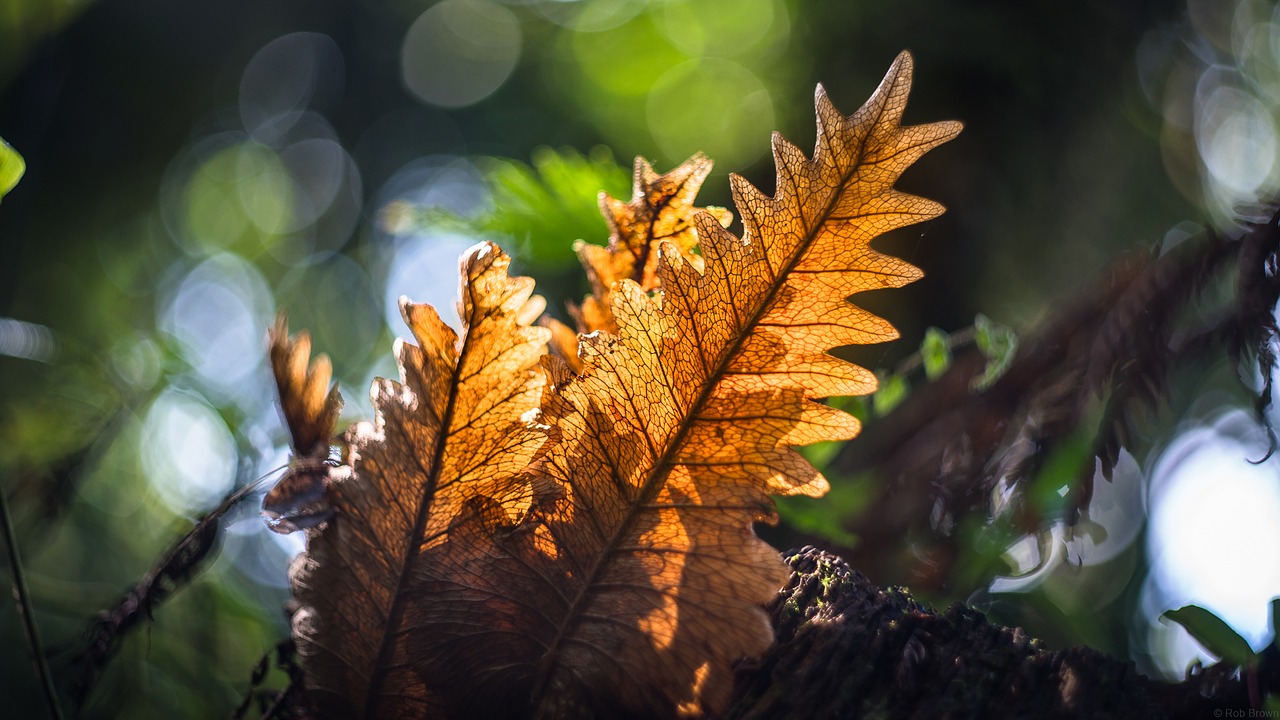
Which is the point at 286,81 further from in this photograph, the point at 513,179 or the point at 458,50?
the point at 513,179

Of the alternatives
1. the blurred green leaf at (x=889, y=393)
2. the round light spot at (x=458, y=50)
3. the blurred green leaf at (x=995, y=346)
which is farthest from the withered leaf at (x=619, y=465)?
the round light spot at (x=458, y=50)

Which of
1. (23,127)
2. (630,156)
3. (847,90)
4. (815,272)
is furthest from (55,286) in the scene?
(815,272)

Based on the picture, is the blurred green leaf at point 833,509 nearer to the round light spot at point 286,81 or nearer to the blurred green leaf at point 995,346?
the blurred green leaf at point 995,346

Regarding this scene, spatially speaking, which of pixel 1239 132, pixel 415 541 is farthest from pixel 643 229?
pixel 1239 132

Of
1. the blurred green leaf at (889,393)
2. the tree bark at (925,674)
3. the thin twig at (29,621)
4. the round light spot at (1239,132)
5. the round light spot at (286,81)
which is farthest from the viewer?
the round light spot at (286,81)

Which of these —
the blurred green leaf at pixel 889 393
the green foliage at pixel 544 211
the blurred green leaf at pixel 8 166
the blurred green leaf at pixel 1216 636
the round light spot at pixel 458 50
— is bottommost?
the blurred green leaf at pixel 8 166

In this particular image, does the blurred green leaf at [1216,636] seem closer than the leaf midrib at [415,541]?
No

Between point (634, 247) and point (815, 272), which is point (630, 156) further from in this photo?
point (815, 272)
